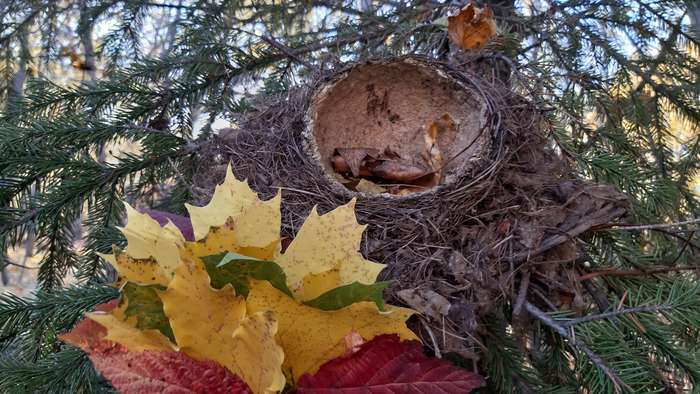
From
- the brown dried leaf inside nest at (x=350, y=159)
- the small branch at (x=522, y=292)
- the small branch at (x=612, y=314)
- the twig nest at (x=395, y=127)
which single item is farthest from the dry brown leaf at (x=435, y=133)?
the small branch at (x=612, y=314)

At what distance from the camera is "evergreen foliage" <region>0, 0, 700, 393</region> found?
30.6 inches

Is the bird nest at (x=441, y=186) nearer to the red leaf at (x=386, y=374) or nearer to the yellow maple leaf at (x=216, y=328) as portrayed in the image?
the red leaf at (x=386, y=374)

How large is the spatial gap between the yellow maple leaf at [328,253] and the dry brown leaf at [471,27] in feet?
2.03

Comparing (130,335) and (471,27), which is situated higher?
(471,27)

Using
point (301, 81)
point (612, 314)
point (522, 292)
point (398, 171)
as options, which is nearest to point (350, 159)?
point (398, 171)

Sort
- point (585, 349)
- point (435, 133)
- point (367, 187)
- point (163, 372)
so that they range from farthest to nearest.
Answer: point (435, 133) → point (367, 187) → point (585, 349) → point (163, 372)

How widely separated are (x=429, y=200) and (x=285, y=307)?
444 mm

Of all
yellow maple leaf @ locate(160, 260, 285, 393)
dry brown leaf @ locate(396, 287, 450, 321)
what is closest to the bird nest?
dry brown leaf @ locate(396, 287, 450, 321)

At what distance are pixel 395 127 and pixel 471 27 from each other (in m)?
0.31

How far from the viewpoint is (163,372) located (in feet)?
1.68

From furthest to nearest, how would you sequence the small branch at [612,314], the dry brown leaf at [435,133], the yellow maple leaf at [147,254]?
1. the dry brown leaf at [435,133]
2. the small branch at [612,314]
3. the yellow maple leaf at [147,254]

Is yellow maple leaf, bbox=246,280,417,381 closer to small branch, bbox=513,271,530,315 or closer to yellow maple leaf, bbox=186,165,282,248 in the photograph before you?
yellow maple leaf, bbox=186,165,282,248

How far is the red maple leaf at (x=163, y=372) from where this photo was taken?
1.66 feet

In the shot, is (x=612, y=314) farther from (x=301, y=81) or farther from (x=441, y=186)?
(x=301, y=81)
